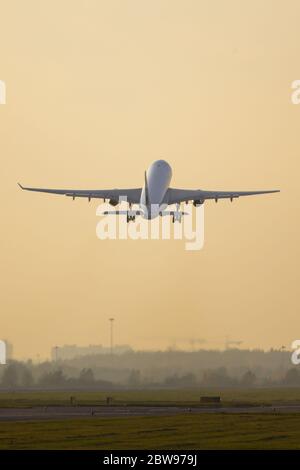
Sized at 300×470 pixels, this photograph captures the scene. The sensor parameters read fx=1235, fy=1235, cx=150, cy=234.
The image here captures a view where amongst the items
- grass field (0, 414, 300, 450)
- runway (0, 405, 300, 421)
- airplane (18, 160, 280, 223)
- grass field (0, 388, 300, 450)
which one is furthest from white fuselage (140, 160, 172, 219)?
grass field (0, 414, 300, 450)

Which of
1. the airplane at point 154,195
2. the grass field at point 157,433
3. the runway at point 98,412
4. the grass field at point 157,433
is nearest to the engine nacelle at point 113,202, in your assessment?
the airplane at point 154,195

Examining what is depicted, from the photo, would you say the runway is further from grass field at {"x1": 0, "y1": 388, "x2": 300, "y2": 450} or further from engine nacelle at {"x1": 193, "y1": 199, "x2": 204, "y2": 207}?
engine nacelle at {"x1": 193, "y1": 199, "x2": 204, "y2": 207}

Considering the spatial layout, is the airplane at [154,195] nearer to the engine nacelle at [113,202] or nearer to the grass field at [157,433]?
the engine nacelle at [113,202]

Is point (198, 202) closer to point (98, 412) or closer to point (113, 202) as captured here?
point (113, 202)

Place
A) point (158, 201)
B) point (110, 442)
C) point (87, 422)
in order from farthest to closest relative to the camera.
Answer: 1. point (158, 201)
2. point (87, 422)
3. point (110, 442)

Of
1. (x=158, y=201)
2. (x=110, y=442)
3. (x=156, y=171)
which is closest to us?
(x=110, y=442)
